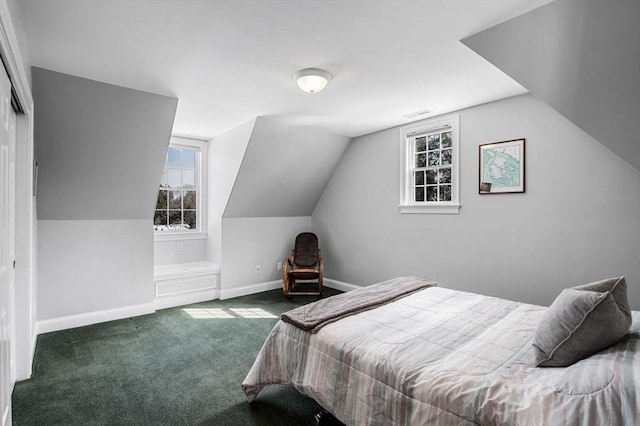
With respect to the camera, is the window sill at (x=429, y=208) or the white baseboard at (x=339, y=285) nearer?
the window sill at (x=429, y=208)

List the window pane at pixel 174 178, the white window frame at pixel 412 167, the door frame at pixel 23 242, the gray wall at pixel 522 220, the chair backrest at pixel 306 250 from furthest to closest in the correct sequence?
the chair backrest at pixel 306 250 < the window pane at pixel 174 178 < the white window frame at pixel 412 167 < the gray wall at pixel 522 220 < the door frame at pixel 23 242

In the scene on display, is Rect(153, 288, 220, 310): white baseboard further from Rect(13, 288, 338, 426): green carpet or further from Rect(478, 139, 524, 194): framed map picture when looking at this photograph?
Rect(478, 139, 524, 194): framed map picture

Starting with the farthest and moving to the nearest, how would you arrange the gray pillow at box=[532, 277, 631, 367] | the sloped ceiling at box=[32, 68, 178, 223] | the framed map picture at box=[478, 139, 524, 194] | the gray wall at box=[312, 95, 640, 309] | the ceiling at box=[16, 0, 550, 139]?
the framed map picture at box=[478, 139, 524, 194]
the sloped ceiling at box=[32, 68, 178, 223]
the gray wall at box=[312, 95, 640, 309]
the ceiling at box=[16, 0, 550, 139]
the gray pillow at box=[532, 277, 631, 367]

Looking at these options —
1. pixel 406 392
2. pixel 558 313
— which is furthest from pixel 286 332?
pixel 558 313

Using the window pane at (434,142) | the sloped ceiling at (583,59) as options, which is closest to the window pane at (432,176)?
the window pane at (434,142)

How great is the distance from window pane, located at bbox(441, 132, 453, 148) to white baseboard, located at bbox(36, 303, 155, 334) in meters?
4.35

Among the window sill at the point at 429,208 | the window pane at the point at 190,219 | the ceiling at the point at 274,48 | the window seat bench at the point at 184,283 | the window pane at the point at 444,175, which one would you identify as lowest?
the window seat bench at the point at 184,283

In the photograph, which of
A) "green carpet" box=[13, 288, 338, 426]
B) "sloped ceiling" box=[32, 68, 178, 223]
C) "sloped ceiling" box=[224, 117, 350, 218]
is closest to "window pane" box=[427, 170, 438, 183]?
"sloped ceiling" box=[224, 117, 350, 218]

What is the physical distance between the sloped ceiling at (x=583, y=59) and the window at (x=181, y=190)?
4.36 meters

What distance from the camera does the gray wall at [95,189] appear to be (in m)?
3.21

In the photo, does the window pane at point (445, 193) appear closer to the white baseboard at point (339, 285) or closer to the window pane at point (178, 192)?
the white baseboard at point (339, 285)

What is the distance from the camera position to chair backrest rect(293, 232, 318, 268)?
5547 millimetres

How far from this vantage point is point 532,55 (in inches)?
88.7

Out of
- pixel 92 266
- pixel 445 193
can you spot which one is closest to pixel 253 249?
pixel 92 266
